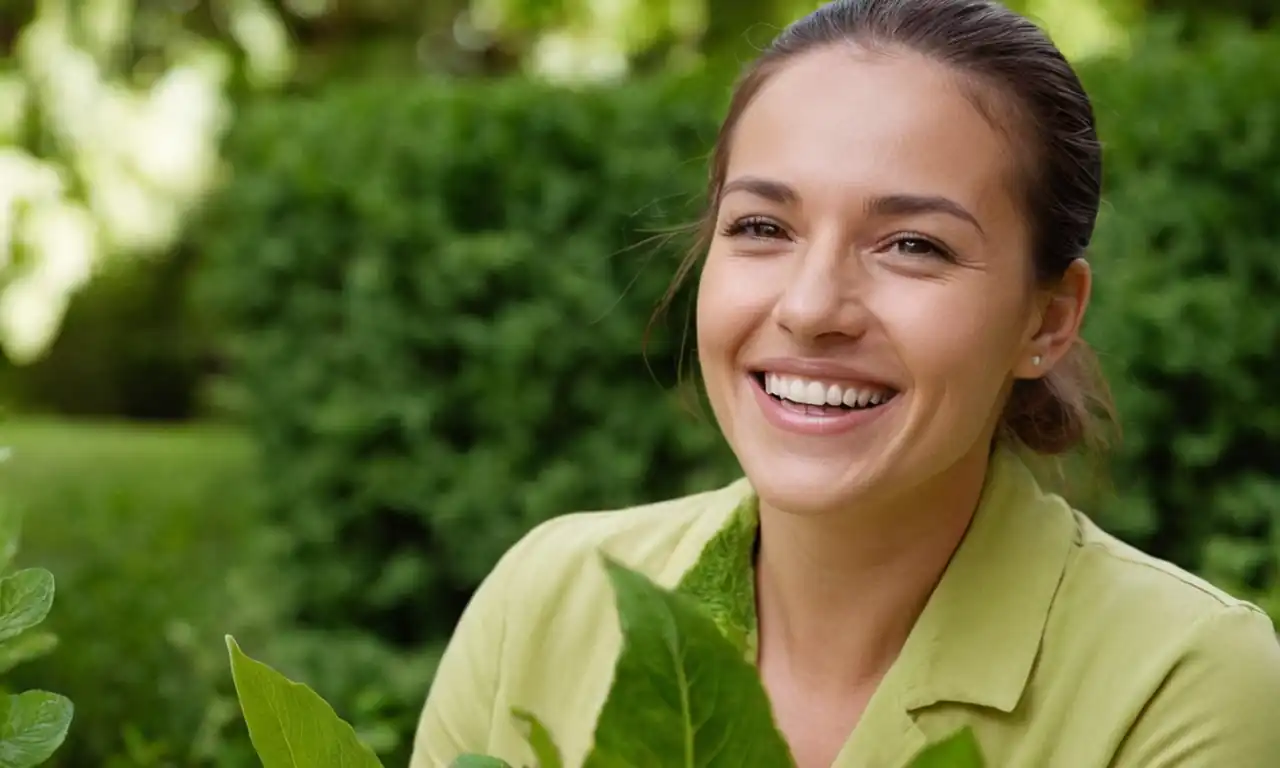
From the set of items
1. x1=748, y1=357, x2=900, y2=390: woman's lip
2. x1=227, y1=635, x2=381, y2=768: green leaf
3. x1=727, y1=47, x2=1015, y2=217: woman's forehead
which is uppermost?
x1=727, y1=47, x2=1015, y2=217: woman's forehead

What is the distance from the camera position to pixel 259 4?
29.3ft

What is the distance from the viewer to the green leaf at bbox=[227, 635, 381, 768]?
32.5 inches

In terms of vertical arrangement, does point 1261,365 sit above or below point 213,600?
above

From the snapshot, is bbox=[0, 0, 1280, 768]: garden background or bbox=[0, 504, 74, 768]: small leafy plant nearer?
bbox=[0, 504, 74, 768]: small leafy plant

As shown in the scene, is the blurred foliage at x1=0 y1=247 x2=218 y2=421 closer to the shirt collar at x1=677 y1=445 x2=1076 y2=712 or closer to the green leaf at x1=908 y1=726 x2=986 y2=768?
the shirt collar at x1=677 y1=445 x2=1076 y2=712

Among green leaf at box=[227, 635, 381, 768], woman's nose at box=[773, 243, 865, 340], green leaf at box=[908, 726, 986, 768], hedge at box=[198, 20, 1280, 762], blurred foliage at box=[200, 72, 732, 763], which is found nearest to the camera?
green leaf at box=[908, 726, 986, 768]

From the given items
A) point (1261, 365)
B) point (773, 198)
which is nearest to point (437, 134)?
point (1261, 365)

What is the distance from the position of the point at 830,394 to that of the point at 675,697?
0.87 m

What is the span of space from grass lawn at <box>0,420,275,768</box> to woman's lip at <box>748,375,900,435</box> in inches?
77.6

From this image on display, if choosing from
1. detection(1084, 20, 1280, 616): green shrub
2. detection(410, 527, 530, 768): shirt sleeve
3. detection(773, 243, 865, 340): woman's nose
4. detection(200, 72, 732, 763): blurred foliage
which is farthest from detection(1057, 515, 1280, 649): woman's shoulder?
detection(200, 72, 732, 763): blurred foliage

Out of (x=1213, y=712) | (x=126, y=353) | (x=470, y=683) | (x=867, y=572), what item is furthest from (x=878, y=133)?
(x=126, y=353)

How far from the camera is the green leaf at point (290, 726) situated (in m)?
0.83

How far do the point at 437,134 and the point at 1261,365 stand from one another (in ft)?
7.27

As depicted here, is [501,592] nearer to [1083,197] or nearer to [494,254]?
[1083,197]
